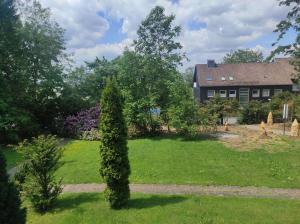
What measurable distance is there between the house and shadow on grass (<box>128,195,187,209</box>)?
1516 inches

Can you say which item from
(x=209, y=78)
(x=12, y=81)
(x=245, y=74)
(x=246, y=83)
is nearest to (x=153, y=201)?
(x=12, y=81)

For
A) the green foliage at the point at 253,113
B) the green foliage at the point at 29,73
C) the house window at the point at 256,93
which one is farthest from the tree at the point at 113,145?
the house window at the point at 256,93

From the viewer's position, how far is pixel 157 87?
20.9m

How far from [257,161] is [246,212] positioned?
5.84m

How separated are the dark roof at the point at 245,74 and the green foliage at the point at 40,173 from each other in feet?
130

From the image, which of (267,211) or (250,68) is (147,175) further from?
(250,68)

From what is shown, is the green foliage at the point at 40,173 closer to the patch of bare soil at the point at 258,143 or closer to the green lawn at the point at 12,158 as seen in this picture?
the green lawn at the point at 12,158

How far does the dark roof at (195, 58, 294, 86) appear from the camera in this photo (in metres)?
46.5

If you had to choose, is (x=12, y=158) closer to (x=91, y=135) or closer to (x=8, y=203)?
(x=91, y=135)

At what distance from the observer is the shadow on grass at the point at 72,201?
8188 millimetres

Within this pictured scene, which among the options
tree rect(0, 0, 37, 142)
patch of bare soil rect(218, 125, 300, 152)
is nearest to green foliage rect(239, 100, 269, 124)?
patch of bare soil rect(218, 125, 300, 152)

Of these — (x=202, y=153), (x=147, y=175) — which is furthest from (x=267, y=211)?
(x=202, y=153)

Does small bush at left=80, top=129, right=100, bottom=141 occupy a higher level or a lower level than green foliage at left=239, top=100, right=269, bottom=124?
lower

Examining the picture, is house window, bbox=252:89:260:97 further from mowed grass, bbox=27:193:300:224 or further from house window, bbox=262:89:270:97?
mowed grass, bbox=27:193:300:224
